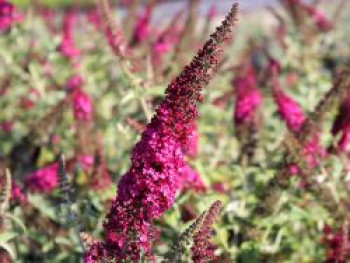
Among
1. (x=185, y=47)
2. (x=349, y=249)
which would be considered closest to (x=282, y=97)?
(x=349, y=249)

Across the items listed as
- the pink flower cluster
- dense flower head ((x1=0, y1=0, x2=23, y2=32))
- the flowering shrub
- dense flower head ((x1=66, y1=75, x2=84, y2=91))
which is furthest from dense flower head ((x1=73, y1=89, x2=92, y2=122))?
the pink flower cluster

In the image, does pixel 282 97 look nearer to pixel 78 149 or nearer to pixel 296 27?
pixel 78 149

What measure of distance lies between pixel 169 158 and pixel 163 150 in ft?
0.12

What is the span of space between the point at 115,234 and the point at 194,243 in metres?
0.31

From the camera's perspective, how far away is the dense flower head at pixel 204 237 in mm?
2652

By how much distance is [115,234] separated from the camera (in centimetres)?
291

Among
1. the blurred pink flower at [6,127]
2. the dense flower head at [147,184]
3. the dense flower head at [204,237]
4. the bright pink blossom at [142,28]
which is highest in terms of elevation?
the bright pink blossom at [142,28]

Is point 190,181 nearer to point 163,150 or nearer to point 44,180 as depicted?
point 44,180

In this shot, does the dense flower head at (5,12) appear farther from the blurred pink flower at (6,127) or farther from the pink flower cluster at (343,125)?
the pink flower cluster at (343,125)

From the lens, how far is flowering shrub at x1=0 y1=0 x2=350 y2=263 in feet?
9.11

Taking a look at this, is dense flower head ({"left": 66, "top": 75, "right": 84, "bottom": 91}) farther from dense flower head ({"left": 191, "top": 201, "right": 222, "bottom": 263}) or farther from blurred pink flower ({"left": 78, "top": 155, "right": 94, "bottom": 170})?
dense flower head ({"left": 191, "top": 201, "right": 222, "bottom": 263})

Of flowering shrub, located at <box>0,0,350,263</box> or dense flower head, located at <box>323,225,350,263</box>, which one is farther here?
dense flower head, located at <box>323,225,350,263</box>

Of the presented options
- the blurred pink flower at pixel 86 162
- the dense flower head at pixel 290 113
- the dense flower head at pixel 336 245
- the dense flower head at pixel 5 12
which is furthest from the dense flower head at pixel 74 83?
the dense flower head at pixel 336 245

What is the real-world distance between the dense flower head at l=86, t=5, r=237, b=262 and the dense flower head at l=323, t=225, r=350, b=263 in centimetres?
121
